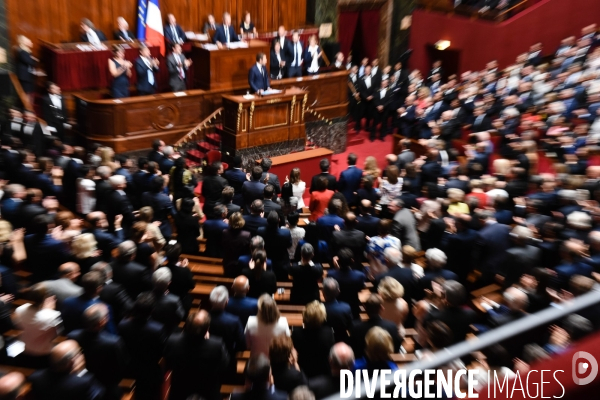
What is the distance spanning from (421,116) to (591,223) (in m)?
6.25

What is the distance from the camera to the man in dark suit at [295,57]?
12462mm

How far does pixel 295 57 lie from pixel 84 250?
8106mm

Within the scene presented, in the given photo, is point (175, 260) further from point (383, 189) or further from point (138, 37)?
point (138, 37)

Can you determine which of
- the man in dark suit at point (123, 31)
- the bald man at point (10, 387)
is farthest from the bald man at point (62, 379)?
the man in dark suit at point (123, 31)

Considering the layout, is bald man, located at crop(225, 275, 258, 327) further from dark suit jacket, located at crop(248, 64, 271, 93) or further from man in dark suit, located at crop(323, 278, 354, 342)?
dark suit jacket, located at crop(248, 64, 271, 93)

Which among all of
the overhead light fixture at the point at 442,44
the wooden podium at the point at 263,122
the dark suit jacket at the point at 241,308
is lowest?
the dark suit jacket at the point at 241,308

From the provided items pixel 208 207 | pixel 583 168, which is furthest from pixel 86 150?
pixel 583 168

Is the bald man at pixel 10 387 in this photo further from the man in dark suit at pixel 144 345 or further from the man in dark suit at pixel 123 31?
the man in dark suit at pixel 123 31

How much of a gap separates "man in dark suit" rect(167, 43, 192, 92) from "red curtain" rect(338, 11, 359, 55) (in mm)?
5170

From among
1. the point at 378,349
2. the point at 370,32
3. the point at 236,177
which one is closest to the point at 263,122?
the point at 236,177

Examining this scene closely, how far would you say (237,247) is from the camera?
593cm

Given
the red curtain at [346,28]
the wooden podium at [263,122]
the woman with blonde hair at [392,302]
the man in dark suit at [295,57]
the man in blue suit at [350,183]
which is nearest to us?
the woman with blonde hair at [392,302]

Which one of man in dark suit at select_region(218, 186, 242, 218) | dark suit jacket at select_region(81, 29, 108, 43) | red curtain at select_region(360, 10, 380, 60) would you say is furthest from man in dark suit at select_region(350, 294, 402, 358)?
red curtain at select_region(360, 10, 380, 60)

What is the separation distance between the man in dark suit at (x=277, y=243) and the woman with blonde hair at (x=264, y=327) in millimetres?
1566
